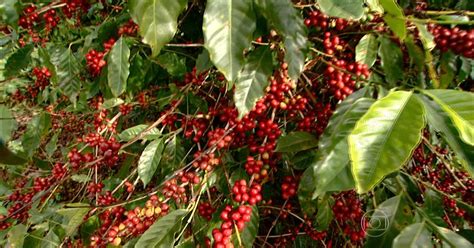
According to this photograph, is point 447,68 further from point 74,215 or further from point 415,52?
point 74,215

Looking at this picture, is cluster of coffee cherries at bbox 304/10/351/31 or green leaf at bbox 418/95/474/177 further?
cluster of coffee cherries at bbox 304/10/351/31

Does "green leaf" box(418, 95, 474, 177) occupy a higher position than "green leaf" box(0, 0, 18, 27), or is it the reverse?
"green leaf" box(0, 0, 18, 27)

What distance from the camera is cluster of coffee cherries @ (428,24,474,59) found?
809 millimetres

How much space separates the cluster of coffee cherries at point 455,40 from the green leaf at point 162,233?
2.47 ft

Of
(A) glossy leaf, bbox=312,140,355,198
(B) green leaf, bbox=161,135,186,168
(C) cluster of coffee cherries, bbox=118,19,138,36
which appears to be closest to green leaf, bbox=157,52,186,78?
(C) cluster of coffee cherries, bbox=118,19,138,36

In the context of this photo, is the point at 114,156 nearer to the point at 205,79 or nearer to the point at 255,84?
the point at 205,79

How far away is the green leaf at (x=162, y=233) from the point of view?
676 mm

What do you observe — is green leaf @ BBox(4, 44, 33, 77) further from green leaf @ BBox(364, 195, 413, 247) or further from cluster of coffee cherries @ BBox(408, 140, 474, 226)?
cluster of coffee cherries @ BBox(408, 140, 474, 226)

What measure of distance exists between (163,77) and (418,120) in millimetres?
1028

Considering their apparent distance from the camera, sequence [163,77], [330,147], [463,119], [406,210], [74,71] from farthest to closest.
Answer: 1. [163,77]
2. [74,71]
3. [406,210]
4. [330,147]
5. [463,119]

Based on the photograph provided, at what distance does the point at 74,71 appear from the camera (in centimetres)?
120

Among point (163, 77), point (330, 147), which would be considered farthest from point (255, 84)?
point (163, 77)

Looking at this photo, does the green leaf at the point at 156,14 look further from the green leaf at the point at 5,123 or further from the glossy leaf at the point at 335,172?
the green leaf at the point at 5,123

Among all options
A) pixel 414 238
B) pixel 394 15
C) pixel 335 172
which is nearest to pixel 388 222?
pixel 414 238
